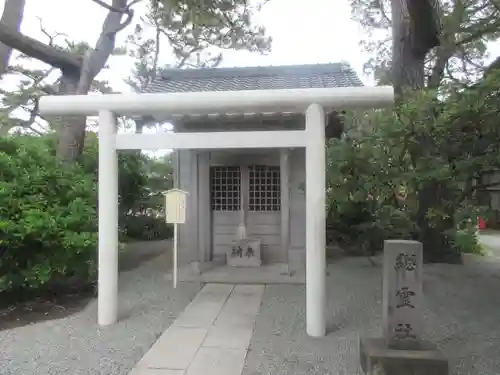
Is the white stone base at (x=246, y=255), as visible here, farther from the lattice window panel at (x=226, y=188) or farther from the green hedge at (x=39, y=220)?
the green hedge at (x=39, y=220)

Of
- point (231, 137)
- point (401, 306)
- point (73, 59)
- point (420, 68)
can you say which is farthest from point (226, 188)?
point (401, 306)

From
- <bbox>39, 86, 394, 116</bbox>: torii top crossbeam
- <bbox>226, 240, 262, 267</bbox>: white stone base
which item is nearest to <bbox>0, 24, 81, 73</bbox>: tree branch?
<bbox>39, 86, 394, 116</bbox>: torii top crossbeam

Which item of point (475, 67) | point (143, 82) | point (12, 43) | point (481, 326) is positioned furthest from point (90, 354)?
point (143, 82)

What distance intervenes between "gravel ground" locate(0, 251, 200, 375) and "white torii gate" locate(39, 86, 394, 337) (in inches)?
15.7

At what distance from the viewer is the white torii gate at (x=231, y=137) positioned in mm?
4562

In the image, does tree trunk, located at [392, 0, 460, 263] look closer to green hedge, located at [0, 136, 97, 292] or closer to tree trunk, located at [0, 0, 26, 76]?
green hedge, located at [0, 136, 97, 292]

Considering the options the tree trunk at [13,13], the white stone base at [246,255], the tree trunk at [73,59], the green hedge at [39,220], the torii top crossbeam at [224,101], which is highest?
the tree trunk at [13,13]

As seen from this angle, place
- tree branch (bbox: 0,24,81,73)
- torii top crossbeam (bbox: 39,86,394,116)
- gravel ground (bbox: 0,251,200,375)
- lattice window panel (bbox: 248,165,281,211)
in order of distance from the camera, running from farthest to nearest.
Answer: lattice window panel (bbox: 248,165,281,211), tree branch (bbox: 0,24,81,73), torii top crossbeam (bbox: 39,86,394,116), gravel ground (bbox: 0,251,200,375)

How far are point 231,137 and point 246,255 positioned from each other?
14.3ft

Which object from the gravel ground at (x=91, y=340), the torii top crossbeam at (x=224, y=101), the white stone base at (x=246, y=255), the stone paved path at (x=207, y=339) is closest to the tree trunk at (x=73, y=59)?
the torii top crossbeam at (x=224, y=101)

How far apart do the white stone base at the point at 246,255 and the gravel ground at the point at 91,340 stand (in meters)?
2.11

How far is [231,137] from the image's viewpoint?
4730mm

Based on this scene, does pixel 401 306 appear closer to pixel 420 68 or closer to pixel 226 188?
pixel 226 188

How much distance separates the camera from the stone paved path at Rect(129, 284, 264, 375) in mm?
3871
